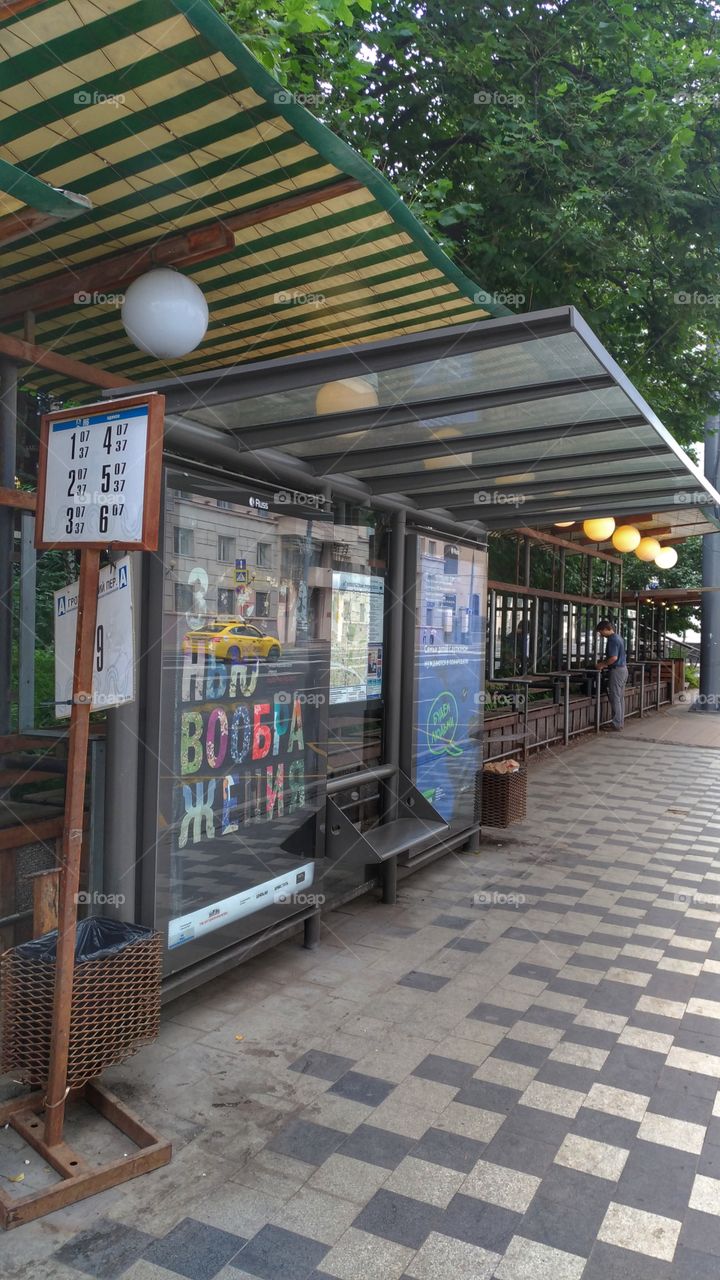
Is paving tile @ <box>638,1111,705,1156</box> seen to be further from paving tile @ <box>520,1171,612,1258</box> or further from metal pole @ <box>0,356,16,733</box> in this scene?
metal pole @ <box>0,356,16,733</box>

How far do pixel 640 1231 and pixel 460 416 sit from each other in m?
3.15

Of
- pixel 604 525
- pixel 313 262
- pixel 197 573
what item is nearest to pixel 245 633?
pixel 197 573

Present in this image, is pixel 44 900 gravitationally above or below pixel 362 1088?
above

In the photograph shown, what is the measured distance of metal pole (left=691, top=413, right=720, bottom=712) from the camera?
1803 cm

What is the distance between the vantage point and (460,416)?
3994mm

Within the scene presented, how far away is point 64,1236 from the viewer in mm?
2324

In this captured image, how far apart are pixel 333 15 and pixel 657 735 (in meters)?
11.7

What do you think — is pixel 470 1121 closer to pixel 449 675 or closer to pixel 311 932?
pixel 311 932

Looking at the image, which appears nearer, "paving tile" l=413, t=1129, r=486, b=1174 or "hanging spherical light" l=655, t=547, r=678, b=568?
"paving tile" l=413, t=1129, r=486, b=1174

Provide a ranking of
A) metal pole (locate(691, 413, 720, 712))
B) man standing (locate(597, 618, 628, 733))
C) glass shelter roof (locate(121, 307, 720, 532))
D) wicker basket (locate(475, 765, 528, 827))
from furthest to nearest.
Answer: metal pole (locate(691, 413, 720, 712)) < man standing (locate(597, 618, 628, 733)) < wicker basket (locate(475, 765, 528, 827)) < glass shelter roof (locate(121, 307, 720, 532))

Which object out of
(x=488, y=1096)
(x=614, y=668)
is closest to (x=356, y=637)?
(x=488, y=1096)

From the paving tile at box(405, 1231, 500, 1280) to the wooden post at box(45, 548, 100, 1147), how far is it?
3.81 ft

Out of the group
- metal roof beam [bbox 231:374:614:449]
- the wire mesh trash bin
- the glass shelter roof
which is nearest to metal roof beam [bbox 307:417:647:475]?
the glass shelter roof

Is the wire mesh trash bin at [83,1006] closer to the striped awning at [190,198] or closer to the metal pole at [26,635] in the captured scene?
the metal pole at [26,635]
